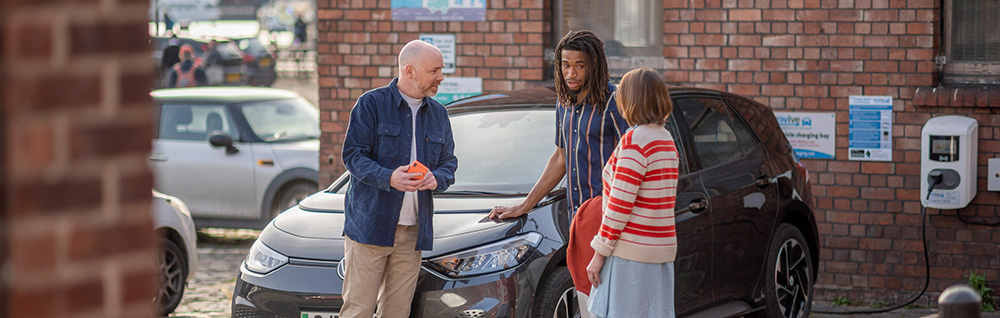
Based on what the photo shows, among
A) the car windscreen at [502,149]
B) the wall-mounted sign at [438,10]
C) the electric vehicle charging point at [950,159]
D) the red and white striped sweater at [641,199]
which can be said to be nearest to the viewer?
the red and white striped sweater at [641,199]

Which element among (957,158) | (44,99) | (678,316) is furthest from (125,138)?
(957,158)

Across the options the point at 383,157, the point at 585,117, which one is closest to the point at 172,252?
the point at 383,157

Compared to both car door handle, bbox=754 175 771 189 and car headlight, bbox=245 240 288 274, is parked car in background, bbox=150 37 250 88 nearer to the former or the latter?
car door handle, bbox=754 175 771 189

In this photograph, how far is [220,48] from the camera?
33.2 metres

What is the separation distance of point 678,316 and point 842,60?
9.96 ft

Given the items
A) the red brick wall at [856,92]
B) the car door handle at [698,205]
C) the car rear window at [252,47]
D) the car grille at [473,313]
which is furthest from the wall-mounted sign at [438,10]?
the car rear window at [252,47]

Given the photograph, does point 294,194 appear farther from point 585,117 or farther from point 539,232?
point 585,117

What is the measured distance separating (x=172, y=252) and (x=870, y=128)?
4759 mm

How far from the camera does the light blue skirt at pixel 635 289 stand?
15.0ft

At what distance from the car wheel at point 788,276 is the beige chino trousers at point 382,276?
240 cm

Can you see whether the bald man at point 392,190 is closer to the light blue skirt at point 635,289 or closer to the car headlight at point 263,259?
the car headlight at point 263,259

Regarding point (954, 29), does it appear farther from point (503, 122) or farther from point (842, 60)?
point (503, 122)

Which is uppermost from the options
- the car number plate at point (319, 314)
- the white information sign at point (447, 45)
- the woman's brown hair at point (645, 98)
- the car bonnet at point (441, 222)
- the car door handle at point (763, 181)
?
the white information sign at point (447, 45)

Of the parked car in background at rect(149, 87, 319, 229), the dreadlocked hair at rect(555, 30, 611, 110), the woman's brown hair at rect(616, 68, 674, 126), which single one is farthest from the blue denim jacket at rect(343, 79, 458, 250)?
the parked car in background at rect(149, 87, 319, 229)
